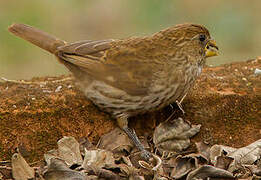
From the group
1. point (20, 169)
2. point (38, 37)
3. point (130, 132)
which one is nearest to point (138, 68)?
point (130, 132)

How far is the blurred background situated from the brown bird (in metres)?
2.96

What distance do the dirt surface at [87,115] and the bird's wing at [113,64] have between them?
0.29 meters

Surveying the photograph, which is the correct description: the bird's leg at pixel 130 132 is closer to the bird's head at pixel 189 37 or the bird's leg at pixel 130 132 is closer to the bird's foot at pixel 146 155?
the bird's foot at pixel 146 155

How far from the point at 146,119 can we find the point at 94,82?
552 mm

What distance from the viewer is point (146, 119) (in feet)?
18.9

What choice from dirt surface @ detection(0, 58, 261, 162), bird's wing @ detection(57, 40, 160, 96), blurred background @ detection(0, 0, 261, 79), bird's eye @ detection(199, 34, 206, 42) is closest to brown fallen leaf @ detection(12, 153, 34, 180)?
dirt surface @ detection(0, 58, 261, 162)

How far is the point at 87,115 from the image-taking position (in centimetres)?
560

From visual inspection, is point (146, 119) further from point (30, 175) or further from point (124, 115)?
point (30, 175)

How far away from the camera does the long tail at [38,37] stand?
607 centimetres

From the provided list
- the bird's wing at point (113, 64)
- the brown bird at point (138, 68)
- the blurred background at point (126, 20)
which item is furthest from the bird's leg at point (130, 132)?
the blurred background at point (126, 20)

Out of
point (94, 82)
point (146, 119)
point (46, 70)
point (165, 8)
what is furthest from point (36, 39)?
point (165, 8)

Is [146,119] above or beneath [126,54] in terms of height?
beneath

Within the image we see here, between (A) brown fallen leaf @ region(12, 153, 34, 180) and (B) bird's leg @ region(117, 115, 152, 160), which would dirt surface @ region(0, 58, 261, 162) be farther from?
(A) brown fallen leaf @ region(12, 153, 34, 180)

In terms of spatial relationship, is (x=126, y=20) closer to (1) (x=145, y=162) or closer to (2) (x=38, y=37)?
(2) (x=38, y=37)
